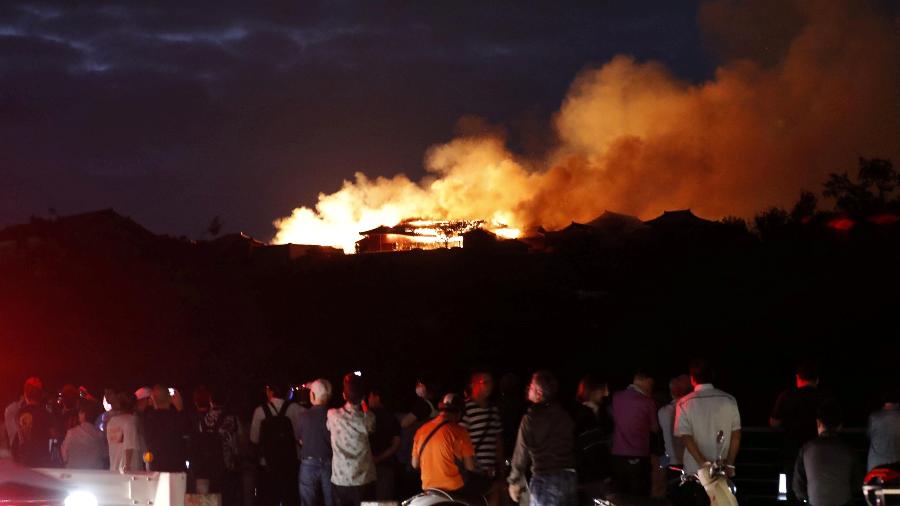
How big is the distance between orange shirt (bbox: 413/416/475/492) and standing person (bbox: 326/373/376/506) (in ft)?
5.58

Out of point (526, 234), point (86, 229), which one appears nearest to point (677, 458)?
point (86, 229)

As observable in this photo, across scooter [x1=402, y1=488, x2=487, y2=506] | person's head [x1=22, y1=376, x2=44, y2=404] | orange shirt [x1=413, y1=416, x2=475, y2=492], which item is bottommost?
scooter [x1=402, y1=488, x2=487, y2=506]

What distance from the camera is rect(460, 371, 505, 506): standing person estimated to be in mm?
11141

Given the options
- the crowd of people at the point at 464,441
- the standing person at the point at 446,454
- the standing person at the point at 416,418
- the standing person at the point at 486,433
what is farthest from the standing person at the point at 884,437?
the standing person at the point at 416,418

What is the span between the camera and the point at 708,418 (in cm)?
1047

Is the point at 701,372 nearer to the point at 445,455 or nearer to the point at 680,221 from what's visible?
the point at 445,455

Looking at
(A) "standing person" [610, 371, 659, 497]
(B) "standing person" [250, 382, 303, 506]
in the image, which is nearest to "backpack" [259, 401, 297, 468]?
(B) "standing person" [250, 382, 303, 506]

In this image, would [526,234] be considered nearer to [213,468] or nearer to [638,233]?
[638,233]

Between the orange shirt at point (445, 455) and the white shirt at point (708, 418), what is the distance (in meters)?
1.91

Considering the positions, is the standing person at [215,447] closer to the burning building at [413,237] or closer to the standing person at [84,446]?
the standing person at [84,446]

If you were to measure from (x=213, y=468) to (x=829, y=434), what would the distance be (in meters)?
7.14

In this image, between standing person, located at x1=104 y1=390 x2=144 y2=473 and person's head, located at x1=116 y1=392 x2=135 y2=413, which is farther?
person's head, located at x1=116 y1=392 x2=135 y2=413

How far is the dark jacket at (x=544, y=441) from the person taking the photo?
1010 centimetres

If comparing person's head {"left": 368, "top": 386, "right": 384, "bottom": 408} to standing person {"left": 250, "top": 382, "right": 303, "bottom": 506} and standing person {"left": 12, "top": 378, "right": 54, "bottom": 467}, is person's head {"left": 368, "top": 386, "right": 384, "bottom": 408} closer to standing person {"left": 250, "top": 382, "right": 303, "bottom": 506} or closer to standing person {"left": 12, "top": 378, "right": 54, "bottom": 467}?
standing person {"left": 250, "top": 382, "right": 303, "bottom": 506}
